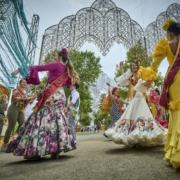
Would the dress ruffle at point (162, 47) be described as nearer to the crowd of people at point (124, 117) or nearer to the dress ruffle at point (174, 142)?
the crowd of people at point (124, 117)

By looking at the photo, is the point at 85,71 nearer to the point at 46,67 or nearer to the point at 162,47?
the point at 46,67

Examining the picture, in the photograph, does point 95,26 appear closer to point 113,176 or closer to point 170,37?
point 170,37

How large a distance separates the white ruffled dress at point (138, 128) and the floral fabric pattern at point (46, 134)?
2.79 ft

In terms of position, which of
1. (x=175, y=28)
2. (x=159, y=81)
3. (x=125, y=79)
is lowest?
(x=125, y=79)

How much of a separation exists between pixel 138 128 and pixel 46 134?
1500 mm

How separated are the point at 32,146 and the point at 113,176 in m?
1.29

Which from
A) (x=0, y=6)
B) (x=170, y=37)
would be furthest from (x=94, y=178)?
(x=170, y=37)

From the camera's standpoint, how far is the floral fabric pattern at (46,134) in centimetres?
228

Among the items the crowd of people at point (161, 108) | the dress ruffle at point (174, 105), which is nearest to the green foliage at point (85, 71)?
the crowd of people at point (161, 108)

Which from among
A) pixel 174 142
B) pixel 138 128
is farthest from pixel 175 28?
pixel 138 128

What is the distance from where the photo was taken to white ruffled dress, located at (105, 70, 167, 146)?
2723 mm

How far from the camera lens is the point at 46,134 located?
2.38 m

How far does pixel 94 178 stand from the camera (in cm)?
138

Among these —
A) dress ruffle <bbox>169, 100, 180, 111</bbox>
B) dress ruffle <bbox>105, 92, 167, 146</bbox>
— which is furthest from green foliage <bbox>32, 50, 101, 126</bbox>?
dress ruffle <bbox>169, 100, 180, 111</bbox>
